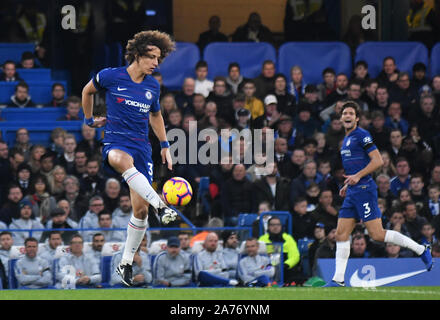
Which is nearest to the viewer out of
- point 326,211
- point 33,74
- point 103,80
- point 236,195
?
point 103,80

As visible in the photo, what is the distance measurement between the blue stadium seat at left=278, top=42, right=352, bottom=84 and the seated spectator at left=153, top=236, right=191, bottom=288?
5392mm

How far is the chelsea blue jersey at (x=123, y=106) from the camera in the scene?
9555mm

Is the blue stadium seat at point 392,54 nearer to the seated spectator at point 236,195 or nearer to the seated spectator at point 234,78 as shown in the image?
the seated spectator at point 234,78

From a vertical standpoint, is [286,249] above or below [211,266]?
above

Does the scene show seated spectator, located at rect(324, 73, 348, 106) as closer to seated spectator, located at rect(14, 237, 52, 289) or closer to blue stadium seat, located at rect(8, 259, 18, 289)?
seated spectator, located at rect(14, 237, 52, 289)

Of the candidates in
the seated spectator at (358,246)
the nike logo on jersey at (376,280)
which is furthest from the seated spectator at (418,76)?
the nike logo on jersey at (376,280)

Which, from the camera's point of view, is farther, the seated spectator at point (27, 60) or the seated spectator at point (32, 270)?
the seated spectator at point (27, 60)

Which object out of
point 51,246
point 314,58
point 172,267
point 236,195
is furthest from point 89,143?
point 314,58

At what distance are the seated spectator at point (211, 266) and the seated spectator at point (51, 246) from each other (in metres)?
1.85

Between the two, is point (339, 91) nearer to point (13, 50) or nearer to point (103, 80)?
point (13, 50)

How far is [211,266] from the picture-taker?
13.2 metres

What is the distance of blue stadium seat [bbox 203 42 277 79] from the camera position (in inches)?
685

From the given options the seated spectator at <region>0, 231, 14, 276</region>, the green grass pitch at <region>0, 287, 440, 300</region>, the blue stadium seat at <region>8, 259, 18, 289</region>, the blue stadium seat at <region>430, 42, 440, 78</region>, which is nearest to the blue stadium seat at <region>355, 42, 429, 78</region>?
the blue stadium seat at <region>430, 42, 440, 78</region>

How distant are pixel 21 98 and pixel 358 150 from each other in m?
7.51
